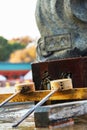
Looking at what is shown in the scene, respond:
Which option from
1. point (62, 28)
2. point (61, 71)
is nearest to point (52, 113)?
point (61, 71)

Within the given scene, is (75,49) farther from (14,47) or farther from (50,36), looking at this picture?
(14,47)

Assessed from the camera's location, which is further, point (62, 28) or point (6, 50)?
point (6, 50)

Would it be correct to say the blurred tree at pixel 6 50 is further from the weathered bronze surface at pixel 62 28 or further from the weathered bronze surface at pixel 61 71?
the weathered bronze surface at pixel 61 71

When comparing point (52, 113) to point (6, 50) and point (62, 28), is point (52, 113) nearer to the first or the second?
point (62, 28)

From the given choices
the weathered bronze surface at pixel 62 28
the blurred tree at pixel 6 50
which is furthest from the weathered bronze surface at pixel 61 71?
the blurred tree at pixel 6 50

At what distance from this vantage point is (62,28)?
4.94 meters

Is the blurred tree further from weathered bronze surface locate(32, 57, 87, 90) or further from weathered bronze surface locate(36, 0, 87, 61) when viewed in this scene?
weathered bronze surface locate(32, 57, 87, 90)

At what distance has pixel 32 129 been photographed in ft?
10.8

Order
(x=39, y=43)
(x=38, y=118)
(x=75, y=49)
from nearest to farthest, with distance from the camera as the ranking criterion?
(x=38, y=118) → (x=75, y=49) → (x=39, y=43)

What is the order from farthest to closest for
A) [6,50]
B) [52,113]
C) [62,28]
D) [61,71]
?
[6,50], [62,28], [61,71], [52,113]

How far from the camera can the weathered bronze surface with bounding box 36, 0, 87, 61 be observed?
15.7 ft

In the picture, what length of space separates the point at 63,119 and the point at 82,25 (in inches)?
71.6

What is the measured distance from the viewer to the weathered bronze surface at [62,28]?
4.80 metres

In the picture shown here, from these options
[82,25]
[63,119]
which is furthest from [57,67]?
[63,119]
